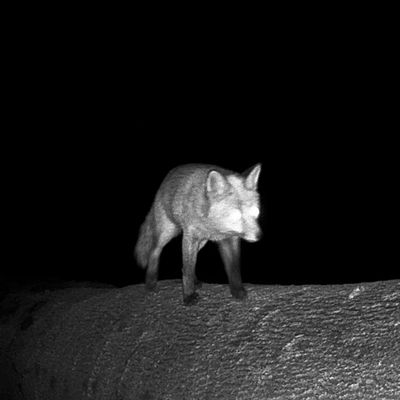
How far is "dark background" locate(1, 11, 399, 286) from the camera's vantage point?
21.2 metres

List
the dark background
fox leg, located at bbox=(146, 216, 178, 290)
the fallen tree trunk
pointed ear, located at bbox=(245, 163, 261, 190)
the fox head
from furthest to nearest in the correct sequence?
the dark background
fox leg, located at bbox=(146, 216, 178, 290)
pointed ear, located at bbox=(245, 163, 261, 190)
the fox head
the fallen tree trunk

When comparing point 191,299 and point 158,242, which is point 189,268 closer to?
point 191,299

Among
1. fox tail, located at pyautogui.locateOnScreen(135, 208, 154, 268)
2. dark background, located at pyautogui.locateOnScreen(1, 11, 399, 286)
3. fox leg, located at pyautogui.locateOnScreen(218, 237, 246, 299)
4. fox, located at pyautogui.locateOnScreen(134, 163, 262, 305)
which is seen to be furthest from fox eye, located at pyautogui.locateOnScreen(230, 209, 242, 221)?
dark background, located at pyautogui.locateOnScreen(1, 11, 399, 286)

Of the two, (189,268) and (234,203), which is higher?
(234,203)

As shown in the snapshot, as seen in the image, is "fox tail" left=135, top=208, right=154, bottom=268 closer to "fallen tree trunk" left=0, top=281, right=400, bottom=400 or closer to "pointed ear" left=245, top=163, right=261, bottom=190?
"fallen tree trunk" left=0, top=281, right=400, bottom=400

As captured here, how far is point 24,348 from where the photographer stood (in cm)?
555

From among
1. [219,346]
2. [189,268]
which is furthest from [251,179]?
[219,346]

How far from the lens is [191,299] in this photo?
4.07 metres

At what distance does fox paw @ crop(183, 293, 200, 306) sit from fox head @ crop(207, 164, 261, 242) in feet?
1.69

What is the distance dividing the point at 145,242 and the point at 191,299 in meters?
1.26

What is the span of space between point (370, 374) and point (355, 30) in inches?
1218

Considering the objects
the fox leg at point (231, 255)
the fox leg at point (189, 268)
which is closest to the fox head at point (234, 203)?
the fox leg at point (231, 255)

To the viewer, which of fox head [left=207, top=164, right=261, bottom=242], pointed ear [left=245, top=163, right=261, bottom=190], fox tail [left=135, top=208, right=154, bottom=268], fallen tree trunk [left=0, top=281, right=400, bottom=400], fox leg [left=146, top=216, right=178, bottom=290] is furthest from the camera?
fox tail [left=135, top=208, right=154, bottom=268]

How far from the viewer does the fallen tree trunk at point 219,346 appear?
9.04 ft
